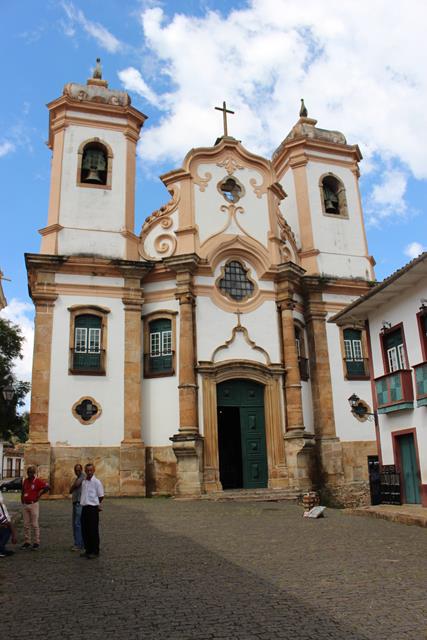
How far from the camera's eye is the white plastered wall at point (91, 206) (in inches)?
776

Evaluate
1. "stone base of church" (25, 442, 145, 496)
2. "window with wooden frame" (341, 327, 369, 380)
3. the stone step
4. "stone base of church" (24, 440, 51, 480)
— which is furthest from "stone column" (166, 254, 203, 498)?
"window with wooden frame" (341, 327, 369, 380)

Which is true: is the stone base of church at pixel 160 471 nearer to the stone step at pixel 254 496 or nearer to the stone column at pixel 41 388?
the stone step at pixel 254 496

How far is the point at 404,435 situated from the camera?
1477 centimetres

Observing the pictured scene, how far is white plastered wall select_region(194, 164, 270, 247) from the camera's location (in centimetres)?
2067

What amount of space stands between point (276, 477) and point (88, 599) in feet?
43.6

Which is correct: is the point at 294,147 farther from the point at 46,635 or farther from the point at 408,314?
the point at 46,635

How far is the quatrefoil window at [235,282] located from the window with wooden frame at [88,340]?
4.10m

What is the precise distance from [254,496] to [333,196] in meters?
13.1

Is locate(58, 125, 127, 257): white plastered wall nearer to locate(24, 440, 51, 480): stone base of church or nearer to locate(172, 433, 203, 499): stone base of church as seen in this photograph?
locate(24, 440, 51, 480): stone base of church

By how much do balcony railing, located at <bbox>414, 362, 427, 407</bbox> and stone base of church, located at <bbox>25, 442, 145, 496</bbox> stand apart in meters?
8.28

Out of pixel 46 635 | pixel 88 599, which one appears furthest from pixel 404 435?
pixel 46 635

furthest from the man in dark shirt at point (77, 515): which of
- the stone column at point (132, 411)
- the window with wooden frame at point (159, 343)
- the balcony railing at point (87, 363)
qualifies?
the window with wooden frame at point (159, 343)

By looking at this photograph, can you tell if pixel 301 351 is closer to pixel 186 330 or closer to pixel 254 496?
pixel 186 330

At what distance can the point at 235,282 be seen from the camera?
20500 mm
